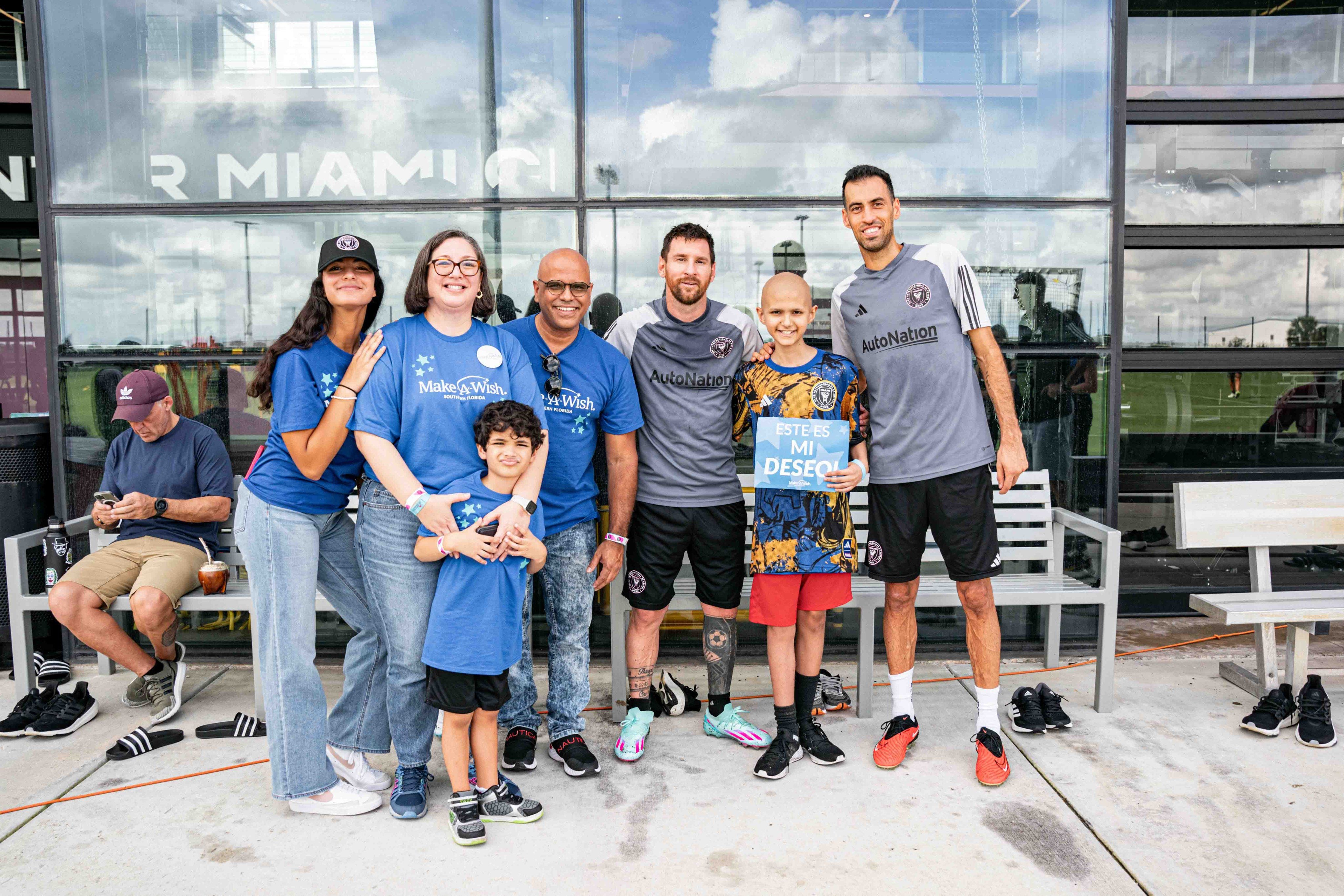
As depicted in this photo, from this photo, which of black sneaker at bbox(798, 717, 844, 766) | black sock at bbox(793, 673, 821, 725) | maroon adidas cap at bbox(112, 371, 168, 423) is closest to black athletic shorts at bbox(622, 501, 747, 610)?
black sock at bbox(793, 673, 821, 725)

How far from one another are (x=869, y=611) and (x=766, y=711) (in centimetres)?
68

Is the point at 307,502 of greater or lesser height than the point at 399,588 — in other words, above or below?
above

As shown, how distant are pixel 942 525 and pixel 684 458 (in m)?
1.05

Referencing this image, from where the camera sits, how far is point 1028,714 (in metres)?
3.63

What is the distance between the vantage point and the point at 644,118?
15.3 feet

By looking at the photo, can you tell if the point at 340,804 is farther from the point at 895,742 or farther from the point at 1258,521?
the point at 1258,521

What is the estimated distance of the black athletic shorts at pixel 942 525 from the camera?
331 cm

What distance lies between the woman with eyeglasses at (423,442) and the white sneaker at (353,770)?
8.7 inches

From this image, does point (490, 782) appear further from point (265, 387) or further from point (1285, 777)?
point (1285, 777)

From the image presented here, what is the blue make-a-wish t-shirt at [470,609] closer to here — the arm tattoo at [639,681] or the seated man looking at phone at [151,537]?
the arm tattoo at [639,681]

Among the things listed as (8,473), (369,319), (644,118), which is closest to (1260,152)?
(644,118)

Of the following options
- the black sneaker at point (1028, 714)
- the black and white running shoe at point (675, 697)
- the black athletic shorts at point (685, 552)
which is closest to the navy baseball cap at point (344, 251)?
the black athletic shorts at point (685, 552)

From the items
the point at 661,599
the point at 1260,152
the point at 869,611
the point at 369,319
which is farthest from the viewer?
the point at 1260,152

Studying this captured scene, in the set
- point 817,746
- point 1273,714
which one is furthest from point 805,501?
point 1273,714
